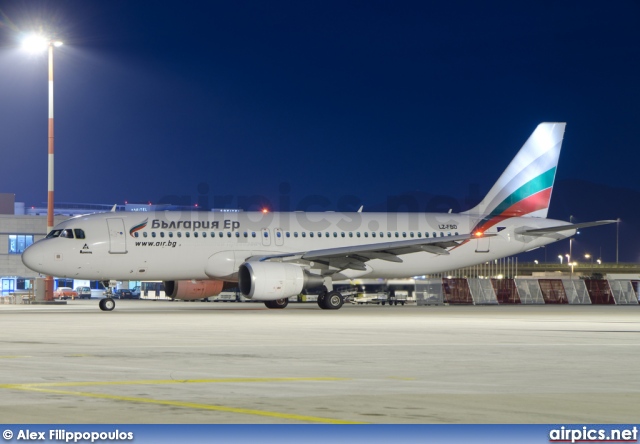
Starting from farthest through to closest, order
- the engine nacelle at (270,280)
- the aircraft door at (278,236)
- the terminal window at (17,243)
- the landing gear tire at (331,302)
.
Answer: the terminal window at (17,243) < the aircraft door at (278,236) < the landing gear tire at (331,302) < the engine nacelle at (270,280)

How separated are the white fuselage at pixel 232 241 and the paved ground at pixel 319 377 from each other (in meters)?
15.0

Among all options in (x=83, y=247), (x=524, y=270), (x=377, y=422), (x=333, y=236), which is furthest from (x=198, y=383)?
(x=524, y=270)

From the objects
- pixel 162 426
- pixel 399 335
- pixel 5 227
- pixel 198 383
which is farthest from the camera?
pixel 5 227

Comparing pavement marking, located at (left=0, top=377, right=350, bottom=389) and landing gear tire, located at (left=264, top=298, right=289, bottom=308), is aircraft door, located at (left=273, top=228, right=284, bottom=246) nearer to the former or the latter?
landing gear tire, located at (left=264, top=298, right=289, bottom=308)

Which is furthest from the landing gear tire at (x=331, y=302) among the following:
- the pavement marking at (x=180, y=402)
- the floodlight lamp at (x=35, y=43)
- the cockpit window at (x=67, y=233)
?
the pavement marking at (x=180, y=402)

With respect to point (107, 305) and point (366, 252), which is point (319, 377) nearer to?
point (366, 252)

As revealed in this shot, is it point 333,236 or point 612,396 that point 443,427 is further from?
point 333,236

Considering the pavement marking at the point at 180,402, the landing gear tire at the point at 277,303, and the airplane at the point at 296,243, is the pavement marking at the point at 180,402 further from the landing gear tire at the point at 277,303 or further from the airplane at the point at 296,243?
the landing gear tire at the point at 277,303

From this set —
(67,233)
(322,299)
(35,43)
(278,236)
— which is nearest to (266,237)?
(278,236)

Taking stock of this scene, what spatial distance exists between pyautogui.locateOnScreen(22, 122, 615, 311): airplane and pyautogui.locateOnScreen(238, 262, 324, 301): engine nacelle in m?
0.05

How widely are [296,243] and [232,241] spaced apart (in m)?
2.82

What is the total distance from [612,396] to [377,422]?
3178mm

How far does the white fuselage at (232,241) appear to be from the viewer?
37938 mm

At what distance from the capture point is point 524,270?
426 ft
